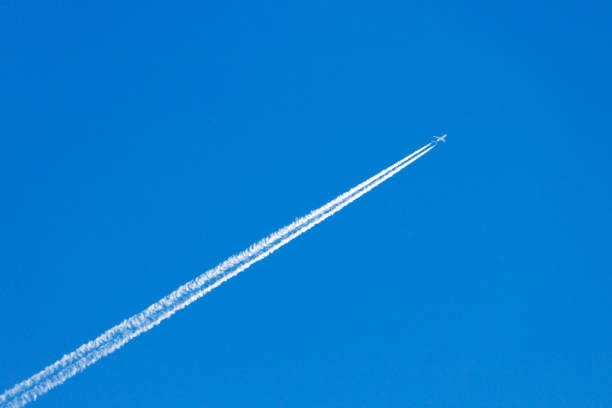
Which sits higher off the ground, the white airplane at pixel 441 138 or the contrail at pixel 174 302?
the white airplane at pixel 441 138

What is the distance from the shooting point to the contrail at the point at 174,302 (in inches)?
519

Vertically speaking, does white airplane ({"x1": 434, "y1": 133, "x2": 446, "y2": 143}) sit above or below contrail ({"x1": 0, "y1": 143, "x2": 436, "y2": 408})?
above

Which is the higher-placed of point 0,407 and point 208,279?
point 208,279

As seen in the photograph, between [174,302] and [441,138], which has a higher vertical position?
[441,138]

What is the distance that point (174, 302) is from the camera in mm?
14586

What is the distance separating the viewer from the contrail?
13.2 m

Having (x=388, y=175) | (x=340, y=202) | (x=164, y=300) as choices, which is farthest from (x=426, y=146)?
(x=164, y=300)

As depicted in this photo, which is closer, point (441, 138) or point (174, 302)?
point (174, 302)

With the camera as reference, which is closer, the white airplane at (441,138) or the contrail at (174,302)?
the contrail at (174,302)

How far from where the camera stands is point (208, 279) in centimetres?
1491

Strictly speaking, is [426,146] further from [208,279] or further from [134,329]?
[134,329]

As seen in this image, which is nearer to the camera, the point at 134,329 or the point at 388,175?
the point at 134,329

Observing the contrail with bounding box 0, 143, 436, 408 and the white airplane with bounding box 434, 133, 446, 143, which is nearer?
the contrail with bounding box 0, 143, 436, 408

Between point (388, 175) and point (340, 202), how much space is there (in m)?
1.38
